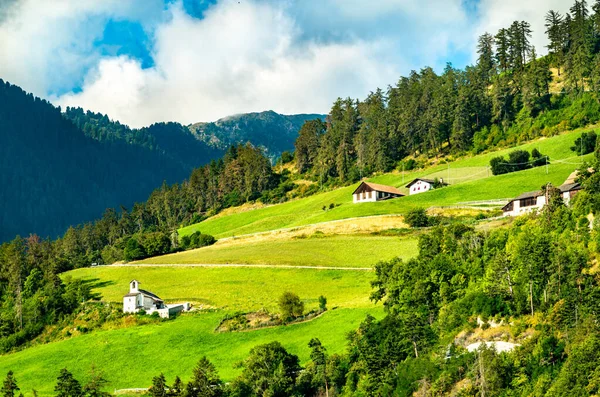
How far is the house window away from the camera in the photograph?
94188mm

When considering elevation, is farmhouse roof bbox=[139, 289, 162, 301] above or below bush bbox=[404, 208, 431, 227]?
below

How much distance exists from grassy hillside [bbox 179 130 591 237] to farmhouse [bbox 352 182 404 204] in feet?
10.0

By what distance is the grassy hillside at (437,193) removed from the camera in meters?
118

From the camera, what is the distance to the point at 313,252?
108375 mm

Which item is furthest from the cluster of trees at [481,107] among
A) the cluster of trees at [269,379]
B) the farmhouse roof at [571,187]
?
the cluster of trees at [269,379]

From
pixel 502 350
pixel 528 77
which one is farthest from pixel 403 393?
pixel 528 77

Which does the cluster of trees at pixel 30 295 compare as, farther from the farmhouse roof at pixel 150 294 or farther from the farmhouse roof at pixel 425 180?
the farmhouse roof at pixel 425 180

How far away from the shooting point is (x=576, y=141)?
122750 millimetres

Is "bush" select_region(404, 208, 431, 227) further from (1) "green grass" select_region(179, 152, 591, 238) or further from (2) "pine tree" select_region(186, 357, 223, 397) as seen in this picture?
(2) "pine tree" select_region(186, 357, 223, 397)

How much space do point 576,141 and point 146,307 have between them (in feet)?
275

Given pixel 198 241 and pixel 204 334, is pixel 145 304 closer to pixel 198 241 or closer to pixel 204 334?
pixel 204 334

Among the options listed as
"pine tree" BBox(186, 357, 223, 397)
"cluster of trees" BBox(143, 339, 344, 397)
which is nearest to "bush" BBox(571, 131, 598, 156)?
"cluster of trees" BBox(143, 339, 344, 397)

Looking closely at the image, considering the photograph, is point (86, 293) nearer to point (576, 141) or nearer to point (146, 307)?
point (146, 307)

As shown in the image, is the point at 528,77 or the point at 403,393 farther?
the point at 528,77
